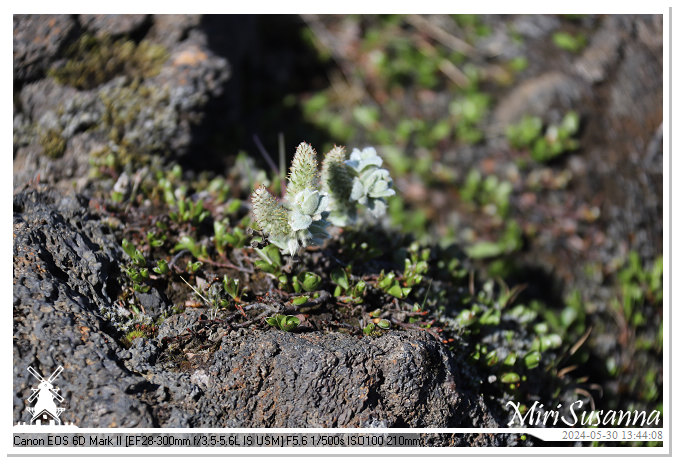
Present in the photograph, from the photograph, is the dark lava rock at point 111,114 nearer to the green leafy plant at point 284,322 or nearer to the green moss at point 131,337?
the green moss at point 131,337

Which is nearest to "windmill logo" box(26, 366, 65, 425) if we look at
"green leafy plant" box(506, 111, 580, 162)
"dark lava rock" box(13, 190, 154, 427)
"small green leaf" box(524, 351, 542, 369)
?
"dark lava rock" box(13, 190, 154, 427)

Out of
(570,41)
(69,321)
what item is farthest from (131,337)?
(570,41)

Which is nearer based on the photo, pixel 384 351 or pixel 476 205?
pixel 384 351

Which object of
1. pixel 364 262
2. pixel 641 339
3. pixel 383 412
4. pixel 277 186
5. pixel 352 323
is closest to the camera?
pixel 383 412

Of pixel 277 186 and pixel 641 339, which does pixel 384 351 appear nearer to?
pixel 277 186

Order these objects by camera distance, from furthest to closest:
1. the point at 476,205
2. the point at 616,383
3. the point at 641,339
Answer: the point at 476,205, the point at 641,339, the point at 616,383
